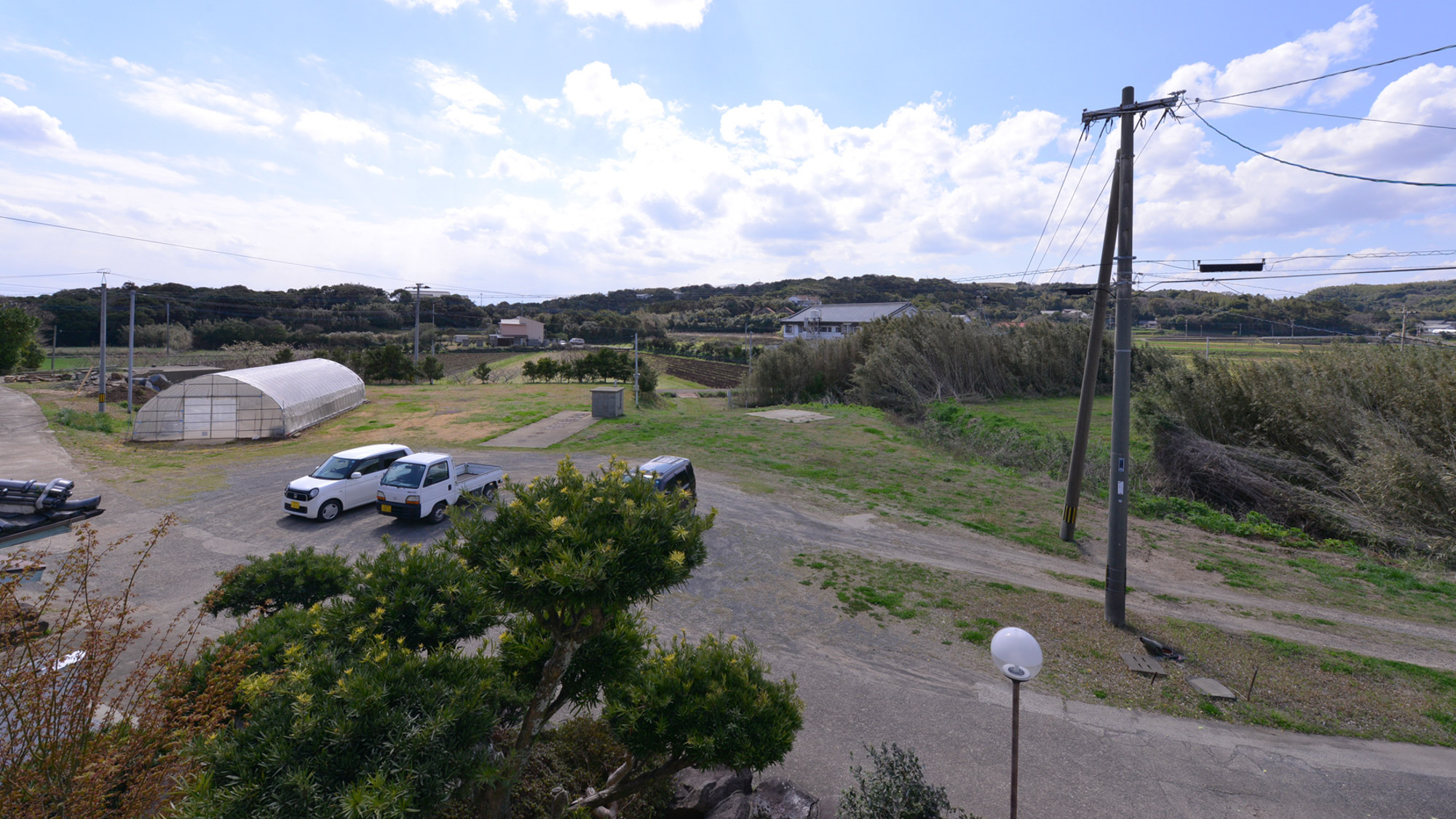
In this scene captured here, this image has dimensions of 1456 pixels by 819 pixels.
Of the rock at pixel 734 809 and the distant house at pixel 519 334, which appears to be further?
the distant house at pixel 519 334

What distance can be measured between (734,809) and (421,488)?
12.0m

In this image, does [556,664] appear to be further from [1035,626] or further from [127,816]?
[1035,626]

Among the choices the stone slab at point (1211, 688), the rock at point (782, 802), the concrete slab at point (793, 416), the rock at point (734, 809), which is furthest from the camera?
the concrete slab at point (793, 416)

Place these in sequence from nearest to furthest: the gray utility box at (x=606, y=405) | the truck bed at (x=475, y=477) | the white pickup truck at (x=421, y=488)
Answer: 1. the white pickup truck at (x=421, y=488)
2. the truck bed at (x=475, y=477)
3. the gray utility box at (x=606, y=405)

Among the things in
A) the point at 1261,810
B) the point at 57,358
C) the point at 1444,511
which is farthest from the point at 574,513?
the point at 57,358

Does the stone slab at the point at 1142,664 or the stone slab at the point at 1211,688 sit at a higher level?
the stone slab at the point at 1142,664

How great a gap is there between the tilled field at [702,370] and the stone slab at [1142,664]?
47680 mm

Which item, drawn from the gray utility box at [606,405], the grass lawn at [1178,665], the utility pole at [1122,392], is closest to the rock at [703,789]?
the grass lawn at [1178,665]

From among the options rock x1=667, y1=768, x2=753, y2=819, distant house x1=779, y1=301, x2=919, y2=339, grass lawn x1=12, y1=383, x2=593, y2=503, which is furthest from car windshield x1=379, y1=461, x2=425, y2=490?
distant house x1=779, y1=301, x2=919, y2=339

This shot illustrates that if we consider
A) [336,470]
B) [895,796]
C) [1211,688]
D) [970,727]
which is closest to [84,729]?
[895,796]

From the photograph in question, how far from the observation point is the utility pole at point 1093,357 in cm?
1272

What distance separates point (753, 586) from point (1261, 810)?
25.7 feet

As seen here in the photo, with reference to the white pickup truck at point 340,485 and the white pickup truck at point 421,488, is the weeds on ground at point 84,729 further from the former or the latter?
the white pickup truck at point 340,485

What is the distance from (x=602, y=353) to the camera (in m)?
49.5
